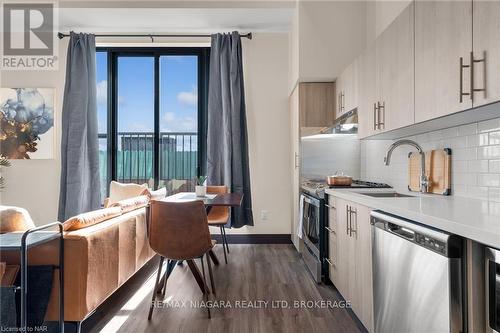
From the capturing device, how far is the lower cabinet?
6.09 ft

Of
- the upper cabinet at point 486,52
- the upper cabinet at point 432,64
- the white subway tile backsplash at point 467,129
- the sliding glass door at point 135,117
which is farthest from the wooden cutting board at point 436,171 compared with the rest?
the sliding glass door at point 135,117

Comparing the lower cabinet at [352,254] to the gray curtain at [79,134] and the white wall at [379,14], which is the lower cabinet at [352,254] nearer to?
the white wall at [379,14]

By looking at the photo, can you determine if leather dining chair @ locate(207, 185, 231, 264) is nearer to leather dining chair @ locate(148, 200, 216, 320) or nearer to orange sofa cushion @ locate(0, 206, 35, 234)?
leather dining chair @ locate(148, 200, 216, 320)

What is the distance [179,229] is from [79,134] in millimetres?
2928

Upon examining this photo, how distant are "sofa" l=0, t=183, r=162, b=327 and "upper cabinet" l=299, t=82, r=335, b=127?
7.67 ft

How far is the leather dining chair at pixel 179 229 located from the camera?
2.25m

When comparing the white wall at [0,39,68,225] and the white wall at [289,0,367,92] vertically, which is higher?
the white wall at [289,0,367,92]

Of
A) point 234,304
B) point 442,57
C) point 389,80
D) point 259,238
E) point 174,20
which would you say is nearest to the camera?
point 442,57

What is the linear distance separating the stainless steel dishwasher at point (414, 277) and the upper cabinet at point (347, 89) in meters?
1.52

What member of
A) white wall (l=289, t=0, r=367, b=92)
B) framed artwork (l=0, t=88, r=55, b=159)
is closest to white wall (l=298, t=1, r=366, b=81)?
white wall (l=289, t=0, r=367, b=92)

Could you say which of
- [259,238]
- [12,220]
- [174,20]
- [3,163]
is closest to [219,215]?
[259,238]

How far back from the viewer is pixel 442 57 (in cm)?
155

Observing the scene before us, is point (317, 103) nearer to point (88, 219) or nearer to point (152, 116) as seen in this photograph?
point (152, 116)

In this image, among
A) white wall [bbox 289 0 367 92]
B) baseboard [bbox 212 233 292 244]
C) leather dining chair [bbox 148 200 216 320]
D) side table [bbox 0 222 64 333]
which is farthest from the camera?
baseboard [bbox 212 233 292 244]
